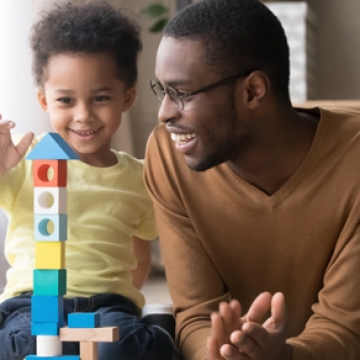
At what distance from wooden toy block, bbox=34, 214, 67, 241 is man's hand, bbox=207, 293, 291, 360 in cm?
28

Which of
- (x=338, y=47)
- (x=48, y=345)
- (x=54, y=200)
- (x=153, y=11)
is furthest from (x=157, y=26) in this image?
(x=48, y=345)

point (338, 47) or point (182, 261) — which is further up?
point (338, 47)

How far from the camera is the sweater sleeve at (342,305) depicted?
4.46 feet

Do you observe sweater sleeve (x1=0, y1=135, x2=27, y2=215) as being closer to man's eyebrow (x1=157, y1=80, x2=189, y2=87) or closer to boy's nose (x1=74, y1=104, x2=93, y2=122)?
boy's nose (x1=74, y1=104, x2=93, y2=122)

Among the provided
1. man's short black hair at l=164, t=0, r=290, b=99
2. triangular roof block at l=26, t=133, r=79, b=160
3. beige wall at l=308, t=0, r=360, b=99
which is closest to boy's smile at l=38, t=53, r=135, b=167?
man's short black hair at l=164, t=0, r=290, b=99

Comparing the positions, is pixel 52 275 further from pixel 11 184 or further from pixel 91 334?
pixel 11 184

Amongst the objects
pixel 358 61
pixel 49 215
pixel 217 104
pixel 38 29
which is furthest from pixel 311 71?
pixel 49 215

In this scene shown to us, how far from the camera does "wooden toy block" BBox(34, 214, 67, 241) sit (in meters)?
1.19

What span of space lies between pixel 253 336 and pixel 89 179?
65 cm

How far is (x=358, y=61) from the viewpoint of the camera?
10.9ft

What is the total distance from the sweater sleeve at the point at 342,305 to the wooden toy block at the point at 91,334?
1.23ft

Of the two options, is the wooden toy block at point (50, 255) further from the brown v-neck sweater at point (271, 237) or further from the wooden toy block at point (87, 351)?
the brown v-neck sweater at point (271, 237)

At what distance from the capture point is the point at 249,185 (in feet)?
4.79

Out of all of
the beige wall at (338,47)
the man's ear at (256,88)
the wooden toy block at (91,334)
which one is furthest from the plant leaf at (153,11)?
the wooden toy block at (91,334)
